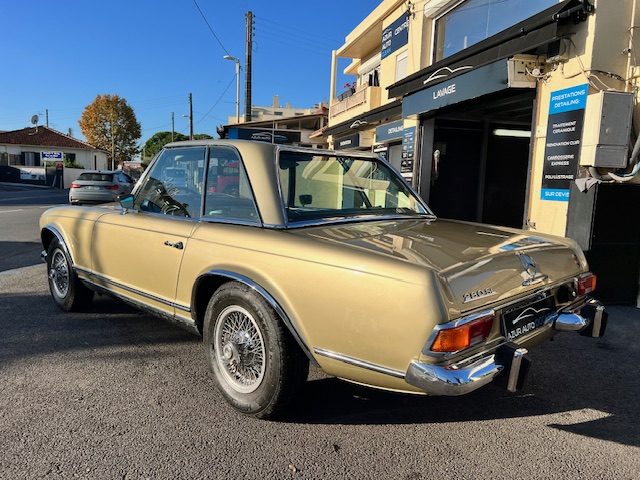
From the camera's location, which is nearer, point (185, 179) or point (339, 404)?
point (339, 404)

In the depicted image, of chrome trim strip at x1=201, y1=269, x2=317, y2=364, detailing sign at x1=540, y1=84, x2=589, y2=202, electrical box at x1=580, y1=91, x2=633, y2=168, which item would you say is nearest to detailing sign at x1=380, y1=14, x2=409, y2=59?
detailing sign at x1=540, y1=84, x2=589, y2=202

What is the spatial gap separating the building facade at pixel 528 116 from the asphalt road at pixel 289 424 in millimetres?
2288

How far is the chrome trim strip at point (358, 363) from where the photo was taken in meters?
2.30

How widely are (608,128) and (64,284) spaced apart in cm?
600

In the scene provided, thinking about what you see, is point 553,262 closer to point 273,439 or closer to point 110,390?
point 273,439

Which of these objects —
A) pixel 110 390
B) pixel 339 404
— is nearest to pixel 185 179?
pixel 110 390

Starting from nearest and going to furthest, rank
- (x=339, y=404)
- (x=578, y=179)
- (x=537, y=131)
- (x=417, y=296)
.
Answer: (x=417, y=296)
(x=339, y=404)
(x=578, y=179)
(x=537, y=131)

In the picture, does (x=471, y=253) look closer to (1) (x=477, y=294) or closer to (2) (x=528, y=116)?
(1) (x=477, y=294)

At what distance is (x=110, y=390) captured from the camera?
10.6 feet

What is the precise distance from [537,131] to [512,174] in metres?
4.91

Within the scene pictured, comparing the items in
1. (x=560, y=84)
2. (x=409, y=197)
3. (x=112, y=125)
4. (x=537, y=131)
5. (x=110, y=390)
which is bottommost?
(x=110, y=390)

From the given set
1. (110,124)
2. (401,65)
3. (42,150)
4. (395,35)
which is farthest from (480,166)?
(110,124)

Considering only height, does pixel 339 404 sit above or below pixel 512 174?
below

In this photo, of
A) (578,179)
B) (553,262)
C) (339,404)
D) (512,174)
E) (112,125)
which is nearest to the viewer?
(553,262)
